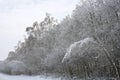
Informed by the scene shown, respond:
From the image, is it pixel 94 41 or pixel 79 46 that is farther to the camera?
→ pixel 79 46

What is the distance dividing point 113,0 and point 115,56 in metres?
5.18

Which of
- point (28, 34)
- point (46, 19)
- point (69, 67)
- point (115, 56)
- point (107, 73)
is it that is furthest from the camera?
point (28, 34)

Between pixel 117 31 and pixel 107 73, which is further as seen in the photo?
pixel 107 73

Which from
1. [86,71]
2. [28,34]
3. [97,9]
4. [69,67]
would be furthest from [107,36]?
[28,34]

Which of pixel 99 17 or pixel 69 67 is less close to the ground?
pixel 99 17

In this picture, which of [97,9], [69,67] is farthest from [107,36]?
[69,67]

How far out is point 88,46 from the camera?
797 inches

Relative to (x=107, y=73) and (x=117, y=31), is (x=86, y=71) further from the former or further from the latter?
(x=117, y=31)

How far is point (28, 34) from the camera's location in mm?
64562

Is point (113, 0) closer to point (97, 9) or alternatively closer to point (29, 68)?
point (97, 9)

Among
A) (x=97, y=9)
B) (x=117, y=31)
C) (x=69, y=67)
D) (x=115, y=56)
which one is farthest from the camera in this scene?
(x=69, y=67)

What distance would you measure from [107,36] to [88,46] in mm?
2188

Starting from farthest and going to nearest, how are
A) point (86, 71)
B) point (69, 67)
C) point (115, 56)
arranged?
point (69, 67), point (86, 71), point (115, 56)

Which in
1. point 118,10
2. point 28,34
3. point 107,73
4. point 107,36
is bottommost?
point 107,73
